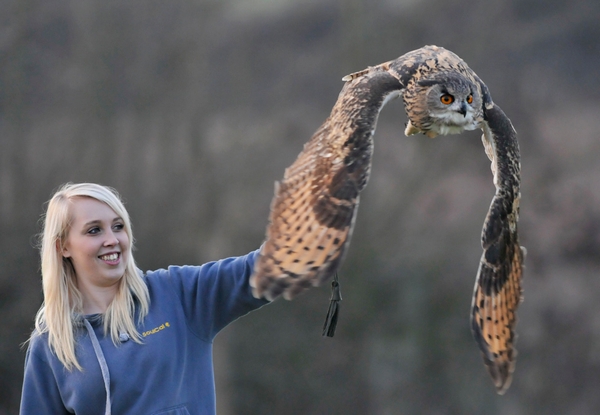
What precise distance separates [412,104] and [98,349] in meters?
0.68

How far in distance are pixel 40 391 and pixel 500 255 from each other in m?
0.80

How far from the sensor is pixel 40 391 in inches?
50.4

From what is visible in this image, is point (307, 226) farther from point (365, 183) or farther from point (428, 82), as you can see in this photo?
point (428, 82)

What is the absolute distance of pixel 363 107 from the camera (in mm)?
1263

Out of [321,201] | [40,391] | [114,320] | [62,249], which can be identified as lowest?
[40,391]

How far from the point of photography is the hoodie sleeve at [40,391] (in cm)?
128

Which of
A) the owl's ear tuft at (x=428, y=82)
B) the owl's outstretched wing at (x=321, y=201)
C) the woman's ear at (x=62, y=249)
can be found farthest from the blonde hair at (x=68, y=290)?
the owl's ear tuft at (x=428, y=82)

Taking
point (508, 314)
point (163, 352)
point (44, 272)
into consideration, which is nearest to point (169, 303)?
point (163, 352)

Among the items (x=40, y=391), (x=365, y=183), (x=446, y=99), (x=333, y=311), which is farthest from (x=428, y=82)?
(x=40, y=391)

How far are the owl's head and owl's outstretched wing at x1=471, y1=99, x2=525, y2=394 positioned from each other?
1.8 inches

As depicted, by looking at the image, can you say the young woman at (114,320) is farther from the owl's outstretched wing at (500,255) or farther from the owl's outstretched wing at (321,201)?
the owl's outstretched wing at (500,255)

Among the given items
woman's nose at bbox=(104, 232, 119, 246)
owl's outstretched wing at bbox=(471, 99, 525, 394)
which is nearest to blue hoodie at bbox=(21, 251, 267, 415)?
woman's nose at bbox=(104, 232, 119, 246)

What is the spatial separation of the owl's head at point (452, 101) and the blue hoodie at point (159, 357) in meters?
0.41

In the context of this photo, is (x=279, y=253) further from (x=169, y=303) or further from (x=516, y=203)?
(x=516, y=203)
